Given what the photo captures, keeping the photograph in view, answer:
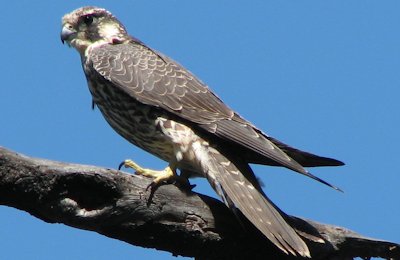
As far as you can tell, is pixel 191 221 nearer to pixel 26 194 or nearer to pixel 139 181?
pixel 139 181

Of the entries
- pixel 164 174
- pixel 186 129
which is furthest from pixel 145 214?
pixel 186 129

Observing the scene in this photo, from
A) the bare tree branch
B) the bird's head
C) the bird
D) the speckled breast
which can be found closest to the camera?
the bare tree branch

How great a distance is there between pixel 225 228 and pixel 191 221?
0.58ft

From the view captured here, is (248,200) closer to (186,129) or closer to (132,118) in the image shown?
(186,129)

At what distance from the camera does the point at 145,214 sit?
3020 millimetres

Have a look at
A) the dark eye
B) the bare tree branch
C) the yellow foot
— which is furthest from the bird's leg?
the dark eye

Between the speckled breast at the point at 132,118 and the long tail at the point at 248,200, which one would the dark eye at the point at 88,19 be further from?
the long tail at the point at 248,200

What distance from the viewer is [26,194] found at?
2807mm

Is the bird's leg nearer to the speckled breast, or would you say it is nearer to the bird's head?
the speckled breast

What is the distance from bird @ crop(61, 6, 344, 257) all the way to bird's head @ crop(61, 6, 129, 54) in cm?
14

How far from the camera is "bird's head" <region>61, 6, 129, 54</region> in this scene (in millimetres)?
4707

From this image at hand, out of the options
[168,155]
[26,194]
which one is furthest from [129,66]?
[26,194]

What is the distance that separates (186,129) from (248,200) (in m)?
0.58

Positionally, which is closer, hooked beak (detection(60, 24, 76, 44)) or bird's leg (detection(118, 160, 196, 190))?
bird's leg (detection(118, 160, 196, 190))
